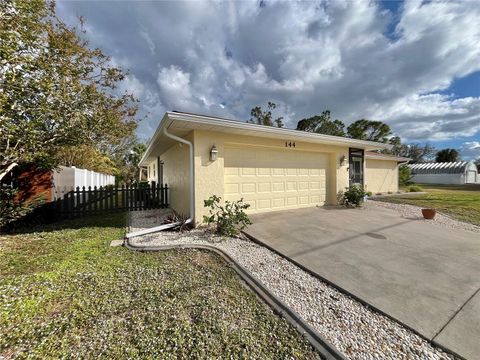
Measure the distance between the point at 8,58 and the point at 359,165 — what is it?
1213 cm

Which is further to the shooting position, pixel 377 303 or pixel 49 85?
pixel 49 85

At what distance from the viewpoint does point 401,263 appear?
3.43m

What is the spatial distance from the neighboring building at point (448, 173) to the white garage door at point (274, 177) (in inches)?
1484

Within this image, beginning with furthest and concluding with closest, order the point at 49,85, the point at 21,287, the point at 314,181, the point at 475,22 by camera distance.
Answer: the point at 314,181, the point at 475,22, the point at 49,85, the point at 21,287

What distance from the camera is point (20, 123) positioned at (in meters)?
4.57

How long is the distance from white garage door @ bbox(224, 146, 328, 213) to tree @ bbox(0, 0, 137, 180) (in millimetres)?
4422

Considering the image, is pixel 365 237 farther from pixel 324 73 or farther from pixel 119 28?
pixel 324 73

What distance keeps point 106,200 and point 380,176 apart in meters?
16.7

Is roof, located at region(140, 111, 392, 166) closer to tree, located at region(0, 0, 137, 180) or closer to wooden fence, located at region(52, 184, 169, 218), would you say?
tree, located at region(0, 0, 137, 180)

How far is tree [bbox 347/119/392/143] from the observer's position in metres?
26.9

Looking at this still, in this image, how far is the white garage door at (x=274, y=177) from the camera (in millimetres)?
6453

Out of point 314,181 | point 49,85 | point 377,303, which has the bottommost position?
point 377,303

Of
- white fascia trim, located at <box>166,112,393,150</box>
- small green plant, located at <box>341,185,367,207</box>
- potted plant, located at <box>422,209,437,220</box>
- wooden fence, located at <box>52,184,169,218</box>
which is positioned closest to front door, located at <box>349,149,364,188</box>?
small green plant, located at <box>341,185,367,207</box>

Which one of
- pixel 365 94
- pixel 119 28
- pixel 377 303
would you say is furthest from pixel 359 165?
pixel 119 28
